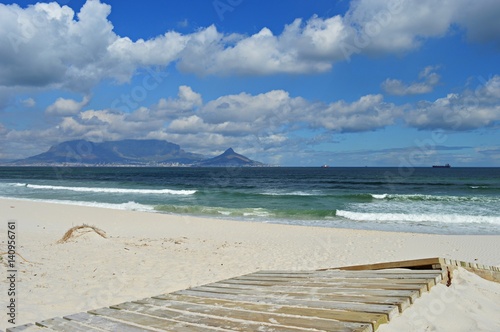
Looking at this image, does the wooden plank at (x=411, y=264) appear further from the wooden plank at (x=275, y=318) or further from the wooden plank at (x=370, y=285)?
the wooden plank at (x=275, y=318)

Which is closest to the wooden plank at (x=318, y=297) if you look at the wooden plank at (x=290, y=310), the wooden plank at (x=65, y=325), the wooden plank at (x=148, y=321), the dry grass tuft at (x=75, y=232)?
the wooden plank at (x=290, y=310)

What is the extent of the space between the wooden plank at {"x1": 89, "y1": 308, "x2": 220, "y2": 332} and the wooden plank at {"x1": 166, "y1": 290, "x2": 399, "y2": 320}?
64cm

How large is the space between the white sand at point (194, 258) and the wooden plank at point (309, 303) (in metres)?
0.11

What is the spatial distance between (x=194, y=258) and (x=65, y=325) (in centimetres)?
768

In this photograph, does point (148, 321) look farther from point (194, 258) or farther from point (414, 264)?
point (194, 258)

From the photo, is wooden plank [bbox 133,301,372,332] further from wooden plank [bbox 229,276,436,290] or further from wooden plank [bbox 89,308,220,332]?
wooden plank [bbox 229,276,436,290]

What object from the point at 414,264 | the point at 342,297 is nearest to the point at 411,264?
the point at 414,264

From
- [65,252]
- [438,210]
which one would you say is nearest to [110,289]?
[65,252]

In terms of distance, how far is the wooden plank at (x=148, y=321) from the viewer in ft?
9.87

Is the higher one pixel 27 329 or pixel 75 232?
pixel 27 329

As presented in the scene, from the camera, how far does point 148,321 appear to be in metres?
3.27

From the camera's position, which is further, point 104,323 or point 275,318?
point 104,323

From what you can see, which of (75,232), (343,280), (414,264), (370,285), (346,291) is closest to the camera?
(346,291)

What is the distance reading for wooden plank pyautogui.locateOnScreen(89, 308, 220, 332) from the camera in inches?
118
